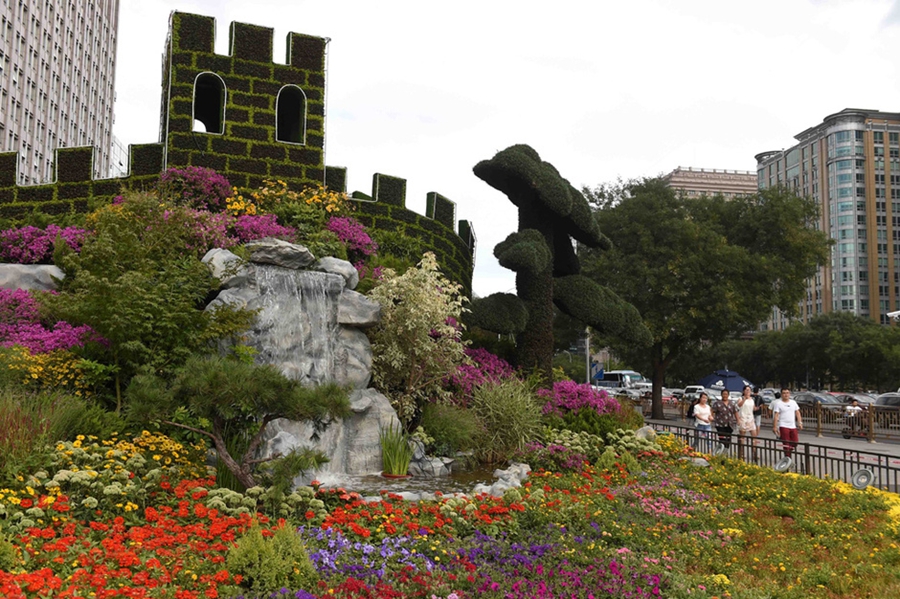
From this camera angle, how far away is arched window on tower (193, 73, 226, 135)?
56.4 ft

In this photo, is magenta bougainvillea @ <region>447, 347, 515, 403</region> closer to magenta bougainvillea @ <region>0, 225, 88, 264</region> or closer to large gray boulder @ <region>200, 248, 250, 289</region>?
large gray boulder @ <region>200, 248, 250, 289</region>

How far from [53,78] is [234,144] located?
47245 millimetres

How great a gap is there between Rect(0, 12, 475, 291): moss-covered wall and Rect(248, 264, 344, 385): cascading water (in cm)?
644

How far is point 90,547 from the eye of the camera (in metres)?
5.76

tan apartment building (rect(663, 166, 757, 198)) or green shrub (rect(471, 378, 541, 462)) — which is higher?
tan apartment building (rect(663, 166, 757, 198))

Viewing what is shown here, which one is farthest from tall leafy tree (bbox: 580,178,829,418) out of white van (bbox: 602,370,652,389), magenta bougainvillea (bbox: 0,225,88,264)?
white van (bbox: 602,370,652,389)

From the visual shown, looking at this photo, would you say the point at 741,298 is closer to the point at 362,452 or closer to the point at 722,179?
the point at 362,452

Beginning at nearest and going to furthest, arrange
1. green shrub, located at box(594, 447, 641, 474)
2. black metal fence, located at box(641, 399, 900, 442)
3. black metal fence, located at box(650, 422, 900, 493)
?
green shrub, located at box(594, 447, 641, 474), black metal fence, located at box(650, 422, 900, 493), black metal fence, located at box(641, 399, 900, 442)

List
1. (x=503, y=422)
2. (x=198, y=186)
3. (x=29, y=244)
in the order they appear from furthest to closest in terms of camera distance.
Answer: (x=198, y=186) < (x=29, y=244) < (x=503, y=422)

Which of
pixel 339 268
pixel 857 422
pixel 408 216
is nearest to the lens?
pixel 339 268

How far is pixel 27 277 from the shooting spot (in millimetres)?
13055

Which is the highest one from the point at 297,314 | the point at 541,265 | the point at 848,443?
the point at 541,265

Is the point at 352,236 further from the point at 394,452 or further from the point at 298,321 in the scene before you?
the point at 394,452

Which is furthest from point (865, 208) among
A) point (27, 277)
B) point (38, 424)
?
point (38, 424)
